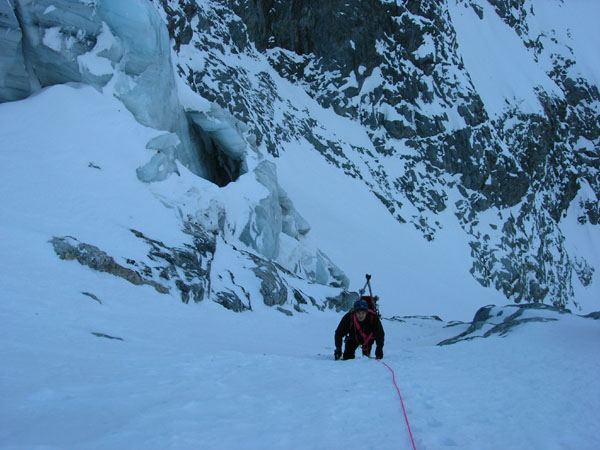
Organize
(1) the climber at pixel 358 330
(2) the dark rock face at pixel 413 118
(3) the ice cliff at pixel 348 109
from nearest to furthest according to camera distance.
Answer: (1) the climber at pixel 358 330, (3) the ice cliff at pixel 348 109, (2) the dark rock face at pixel 413 118

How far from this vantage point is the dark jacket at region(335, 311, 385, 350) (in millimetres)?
7121

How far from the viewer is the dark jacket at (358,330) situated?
712cm

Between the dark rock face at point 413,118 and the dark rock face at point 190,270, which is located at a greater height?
the dark rock face at point 413,118

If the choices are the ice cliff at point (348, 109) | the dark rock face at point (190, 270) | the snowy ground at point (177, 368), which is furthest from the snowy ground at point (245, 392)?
the ice cliff at point (348, 109)

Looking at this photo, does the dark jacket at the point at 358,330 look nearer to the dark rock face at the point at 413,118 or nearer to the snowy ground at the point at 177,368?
the snowy ground at the point at 177,368

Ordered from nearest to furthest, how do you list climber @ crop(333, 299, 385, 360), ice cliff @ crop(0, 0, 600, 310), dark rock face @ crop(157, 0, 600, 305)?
climber @ crop(333, 299, 385, 360) < ice cliff @ crop(0, 0, 600, 310) < dark rock face @ crop(157, 0, 600, 305)

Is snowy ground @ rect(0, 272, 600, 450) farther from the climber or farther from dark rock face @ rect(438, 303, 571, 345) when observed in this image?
dark rock face @ rect(438, 303, 571, 345)

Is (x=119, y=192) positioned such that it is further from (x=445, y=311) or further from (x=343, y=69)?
(x=343, y=69)

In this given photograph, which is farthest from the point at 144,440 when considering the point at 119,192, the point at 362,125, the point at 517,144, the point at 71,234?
the point at 517,144

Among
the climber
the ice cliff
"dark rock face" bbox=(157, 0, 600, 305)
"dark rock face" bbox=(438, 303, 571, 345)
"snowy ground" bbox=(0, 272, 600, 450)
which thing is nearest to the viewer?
"snowy ground" bbox=(0, 272, 600, 450)

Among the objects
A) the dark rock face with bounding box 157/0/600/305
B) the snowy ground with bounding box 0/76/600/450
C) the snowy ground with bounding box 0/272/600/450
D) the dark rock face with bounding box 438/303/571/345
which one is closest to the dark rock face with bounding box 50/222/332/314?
the snowy ground with bounding box 0/76/600/450

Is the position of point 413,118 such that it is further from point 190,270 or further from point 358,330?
point 358,330

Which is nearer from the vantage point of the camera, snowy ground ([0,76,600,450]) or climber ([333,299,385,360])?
snowy ground ([0,76,600,450])

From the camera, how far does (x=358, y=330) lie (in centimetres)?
728
